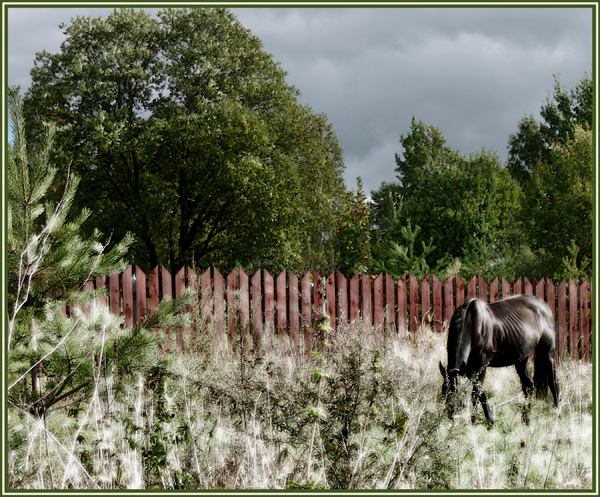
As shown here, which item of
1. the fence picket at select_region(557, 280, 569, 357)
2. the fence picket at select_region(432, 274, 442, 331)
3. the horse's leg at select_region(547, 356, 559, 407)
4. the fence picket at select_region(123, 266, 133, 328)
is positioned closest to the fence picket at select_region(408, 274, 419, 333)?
the fence picket at select_region(432, 274, 442, 331)

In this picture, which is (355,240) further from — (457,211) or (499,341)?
(499,341)

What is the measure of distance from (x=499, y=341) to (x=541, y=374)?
107cm

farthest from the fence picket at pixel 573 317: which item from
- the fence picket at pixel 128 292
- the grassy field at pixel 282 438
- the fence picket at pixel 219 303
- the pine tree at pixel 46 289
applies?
the pine tree at pixel 46 289

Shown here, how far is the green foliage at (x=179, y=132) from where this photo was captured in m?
15.1

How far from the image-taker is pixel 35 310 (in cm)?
325

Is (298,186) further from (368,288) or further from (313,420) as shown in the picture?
(313,420)

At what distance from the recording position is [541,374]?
5.58 meters

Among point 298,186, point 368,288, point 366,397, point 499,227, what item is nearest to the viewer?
point 366,397

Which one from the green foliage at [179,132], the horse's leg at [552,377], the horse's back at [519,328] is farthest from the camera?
the green foliage at [179,132]

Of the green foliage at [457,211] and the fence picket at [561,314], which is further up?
the green foliage at [457,211]

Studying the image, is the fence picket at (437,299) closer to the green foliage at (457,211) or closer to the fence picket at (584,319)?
the fence picket at (584,319)

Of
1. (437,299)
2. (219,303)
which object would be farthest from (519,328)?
(437,299)

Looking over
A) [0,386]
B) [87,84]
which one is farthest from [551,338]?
[87,84]

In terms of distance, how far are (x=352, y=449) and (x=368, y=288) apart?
6.03 m
